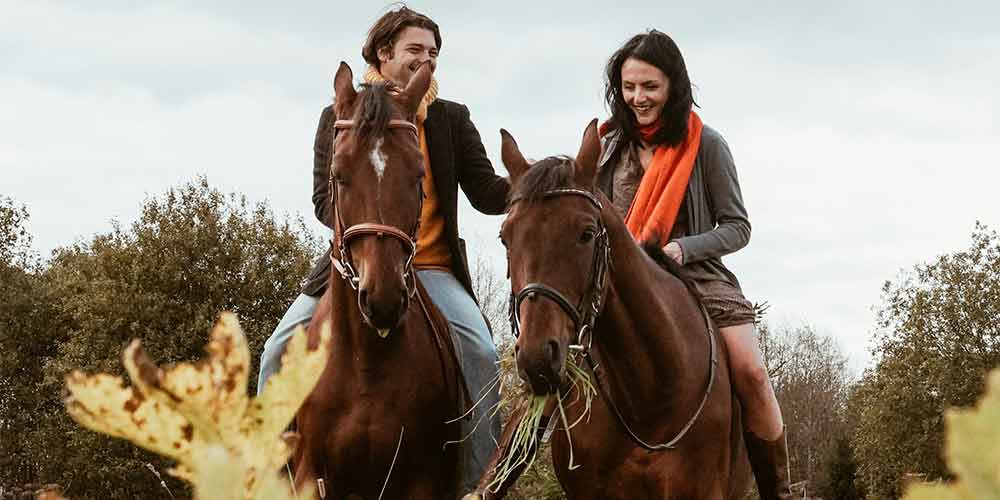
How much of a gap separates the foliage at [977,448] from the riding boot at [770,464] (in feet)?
18.6

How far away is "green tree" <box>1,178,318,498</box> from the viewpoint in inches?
1394

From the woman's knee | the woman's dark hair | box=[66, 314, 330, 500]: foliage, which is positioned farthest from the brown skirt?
box=[66, 314, 330, 500]: foliage

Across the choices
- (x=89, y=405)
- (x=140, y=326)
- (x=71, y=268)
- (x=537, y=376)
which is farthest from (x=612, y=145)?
(x=71, y=268)

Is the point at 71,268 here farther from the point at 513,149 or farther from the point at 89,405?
the point at 89,405

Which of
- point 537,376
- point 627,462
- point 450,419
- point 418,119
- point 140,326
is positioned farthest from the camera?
point 140,326

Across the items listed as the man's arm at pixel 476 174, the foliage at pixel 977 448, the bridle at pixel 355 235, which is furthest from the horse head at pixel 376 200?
the foliage at pixel 977 448

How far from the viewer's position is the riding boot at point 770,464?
6035mm

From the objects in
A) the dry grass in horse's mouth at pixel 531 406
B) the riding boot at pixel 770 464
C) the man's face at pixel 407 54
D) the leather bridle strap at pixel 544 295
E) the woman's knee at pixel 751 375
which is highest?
the man's face at pixel 407 54

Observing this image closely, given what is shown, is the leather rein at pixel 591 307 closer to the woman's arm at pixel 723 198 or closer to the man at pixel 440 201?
the man at pixel 440 201

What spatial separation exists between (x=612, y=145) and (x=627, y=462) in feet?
6.26

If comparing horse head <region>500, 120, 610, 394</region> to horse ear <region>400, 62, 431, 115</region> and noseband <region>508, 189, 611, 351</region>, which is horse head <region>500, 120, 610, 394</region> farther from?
horse ear <region>400, 62, 431, 115</region>

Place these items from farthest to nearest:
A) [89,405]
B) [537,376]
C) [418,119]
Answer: [418,119], [537,376], [89,405]

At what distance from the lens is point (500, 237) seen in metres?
5.06

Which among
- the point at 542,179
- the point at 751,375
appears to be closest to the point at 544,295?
the point at 542,179
